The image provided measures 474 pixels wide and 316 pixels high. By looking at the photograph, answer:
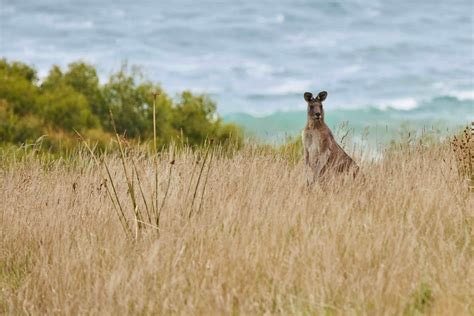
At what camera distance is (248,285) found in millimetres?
5711

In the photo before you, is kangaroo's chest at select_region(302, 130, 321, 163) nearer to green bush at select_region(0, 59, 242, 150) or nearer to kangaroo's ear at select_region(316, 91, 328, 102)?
kangaroo's ear at select_region(316, 91, 328, 102)

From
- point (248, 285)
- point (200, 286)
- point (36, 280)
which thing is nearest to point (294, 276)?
point (248, 285)

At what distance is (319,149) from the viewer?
947 cm

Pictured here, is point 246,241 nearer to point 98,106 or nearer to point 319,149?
point 319,149

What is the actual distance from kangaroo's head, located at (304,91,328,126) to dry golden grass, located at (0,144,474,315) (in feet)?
2.85

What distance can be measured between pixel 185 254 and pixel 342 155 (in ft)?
11.3

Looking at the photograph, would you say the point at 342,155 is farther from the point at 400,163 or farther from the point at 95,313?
the point at 95,313

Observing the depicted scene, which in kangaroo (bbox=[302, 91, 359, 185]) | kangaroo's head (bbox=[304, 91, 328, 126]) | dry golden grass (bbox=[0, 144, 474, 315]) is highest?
kangaroo's head (bbox=[304, 91, 328, 126])

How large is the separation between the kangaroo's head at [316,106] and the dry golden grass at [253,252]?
2.85 ft

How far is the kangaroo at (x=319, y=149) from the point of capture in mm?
9406

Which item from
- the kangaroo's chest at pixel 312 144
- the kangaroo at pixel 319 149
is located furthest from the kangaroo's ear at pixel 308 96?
the kangaroo's chest at pixel 312 144

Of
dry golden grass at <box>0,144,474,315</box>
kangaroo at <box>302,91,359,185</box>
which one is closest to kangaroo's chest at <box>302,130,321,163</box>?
kangaroo at <box>302,91,359,185</box>

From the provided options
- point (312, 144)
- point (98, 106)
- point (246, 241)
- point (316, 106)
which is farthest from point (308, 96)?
point (98, 106)

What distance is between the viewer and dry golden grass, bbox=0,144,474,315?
5672 mm
